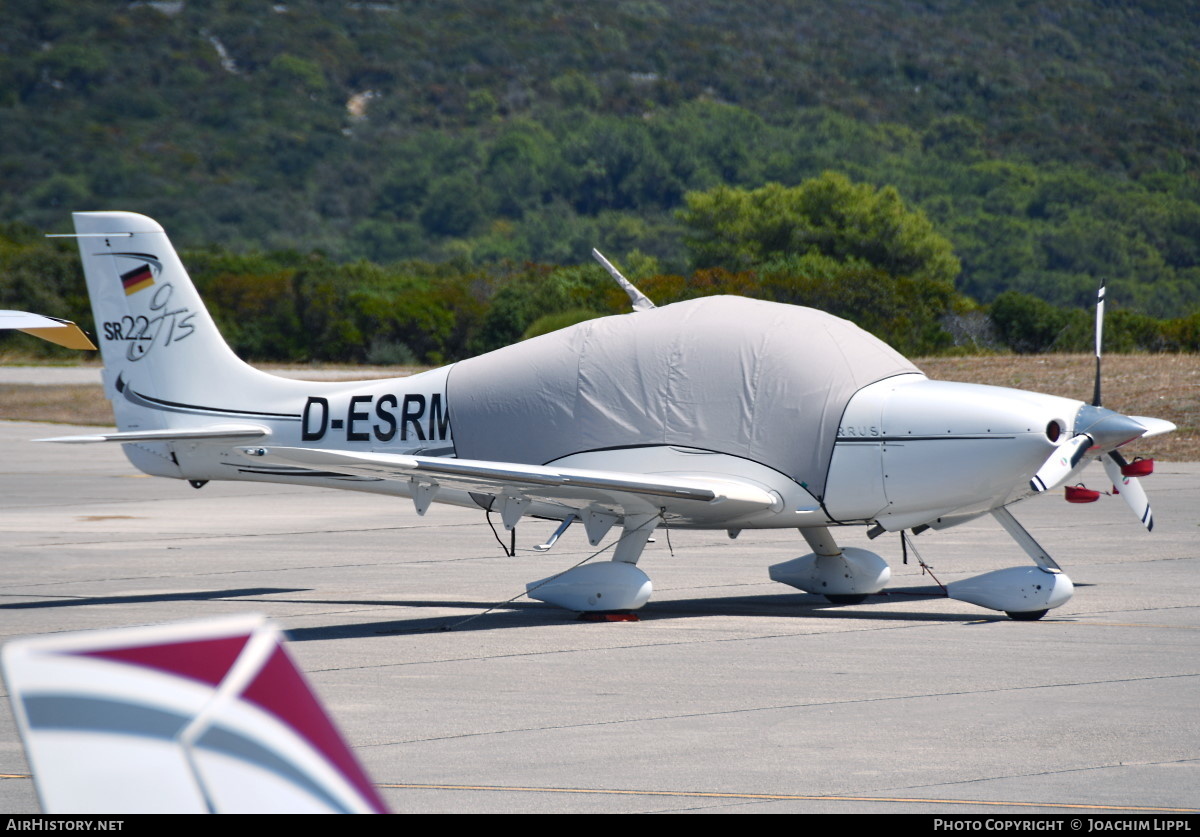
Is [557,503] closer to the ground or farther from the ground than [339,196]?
farther from the ground

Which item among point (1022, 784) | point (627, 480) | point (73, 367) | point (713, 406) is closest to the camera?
point (1022, 784)

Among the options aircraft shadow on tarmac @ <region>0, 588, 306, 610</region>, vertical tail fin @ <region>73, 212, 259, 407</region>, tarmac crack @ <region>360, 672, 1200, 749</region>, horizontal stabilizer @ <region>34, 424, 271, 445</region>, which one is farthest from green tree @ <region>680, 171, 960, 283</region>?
tarmac crack @ <region>360, 672, 1200, 749</region>

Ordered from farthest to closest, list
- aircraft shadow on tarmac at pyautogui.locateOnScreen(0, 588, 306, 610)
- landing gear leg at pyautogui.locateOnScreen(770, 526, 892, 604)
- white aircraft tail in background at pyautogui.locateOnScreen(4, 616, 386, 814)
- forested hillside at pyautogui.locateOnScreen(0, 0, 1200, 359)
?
forested hillside at pyautogui.locateOnScreen(0, 0, 1200, 359)
aircraft shadow on tarmac at pyautogui.locateOnScreen(0, 588, 306, 610)
landing gear leg at pyautogui.locateOnScreen(770, 526, 892, 604)
white aircraft tail in background at pyautogui.locateOnScreen(4, 616, 386, 814)

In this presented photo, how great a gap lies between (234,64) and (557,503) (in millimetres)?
181303

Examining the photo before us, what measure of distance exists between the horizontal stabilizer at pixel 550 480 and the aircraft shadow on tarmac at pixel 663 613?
3.31 ft

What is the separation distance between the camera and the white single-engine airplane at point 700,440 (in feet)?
34.6

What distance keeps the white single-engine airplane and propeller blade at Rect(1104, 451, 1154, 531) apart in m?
0.02

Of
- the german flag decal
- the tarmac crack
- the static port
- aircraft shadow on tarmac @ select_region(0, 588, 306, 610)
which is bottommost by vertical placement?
aircraft shadow on tarmac @ select_region(0, 588, 306, 610)

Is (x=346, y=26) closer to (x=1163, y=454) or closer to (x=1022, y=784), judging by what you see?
(x=1163, y=454)

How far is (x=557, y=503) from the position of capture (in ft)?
36.9

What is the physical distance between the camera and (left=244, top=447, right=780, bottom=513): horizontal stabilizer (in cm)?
999

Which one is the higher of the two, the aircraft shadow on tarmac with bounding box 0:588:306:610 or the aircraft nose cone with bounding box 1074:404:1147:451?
the aircraft nose cone with bounding box 1074:404:1147:451

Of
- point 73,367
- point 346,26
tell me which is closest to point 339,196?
point 346,26

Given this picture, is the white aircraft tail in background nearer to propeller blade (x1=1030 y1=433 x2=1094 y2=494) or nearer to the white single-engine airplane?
the white single-engine airplane
